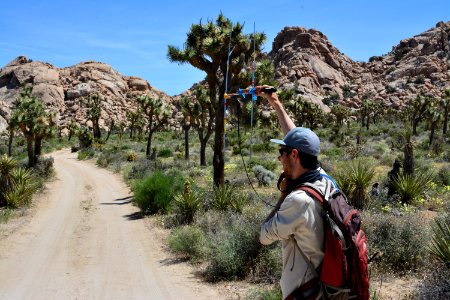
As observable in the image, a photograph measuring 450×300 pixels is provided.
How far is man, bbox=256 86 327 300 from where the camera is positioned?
8.84 feet

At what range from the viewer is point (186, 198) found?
12.3 metres

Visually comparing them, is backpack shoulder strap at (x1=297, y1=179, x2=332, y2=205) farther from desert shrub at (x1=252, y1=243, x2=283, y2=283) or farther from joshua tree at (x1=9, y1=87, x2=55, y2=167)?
joshua tree at (x1=9, y1=87, x2=55, y2=167)

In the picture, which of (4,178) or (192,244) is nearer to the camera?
(192,244)

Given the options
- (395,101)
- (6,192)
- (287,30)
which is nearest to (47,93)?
(287,30)

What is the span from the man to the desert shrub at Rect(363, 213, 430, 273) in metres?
4.55

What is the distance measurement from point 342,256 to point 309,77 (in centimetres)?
11762

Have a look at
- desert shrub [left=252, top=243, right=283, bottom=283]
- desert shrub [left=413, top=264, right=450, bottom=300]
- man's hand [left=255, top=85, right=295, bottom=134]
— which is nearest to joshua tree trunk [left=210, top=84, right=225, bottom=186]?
desert shrub [left=252, top=243, right=283, bottom=283]

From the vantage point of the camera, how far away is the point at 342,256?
2.61 meters

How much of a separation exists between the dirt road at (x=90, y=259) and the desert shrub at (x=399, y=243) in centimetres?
268

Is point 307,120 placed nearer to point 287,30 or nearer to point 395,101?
point 395,101

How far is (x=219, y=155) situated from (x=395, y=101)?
322ft

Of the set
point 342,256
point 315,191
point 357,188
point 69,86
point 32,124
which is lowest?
point 357,188

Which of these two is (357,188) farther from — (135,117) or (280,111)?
(135,117)

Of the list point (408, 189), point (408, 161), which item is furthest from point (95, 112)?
point (408, 189)
